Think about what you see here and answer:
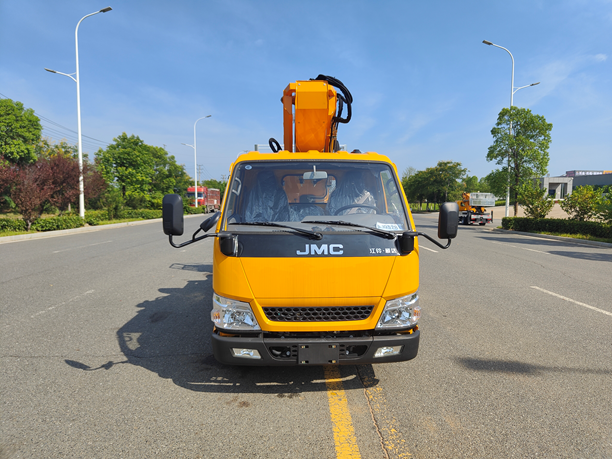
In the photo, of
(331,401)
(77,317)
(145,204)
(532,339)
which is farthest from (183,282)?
(145,204)

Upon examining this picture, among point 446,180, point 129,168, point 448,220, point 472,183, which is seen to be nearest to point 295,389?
point 448,220

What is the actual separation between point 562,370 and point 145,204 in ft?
149

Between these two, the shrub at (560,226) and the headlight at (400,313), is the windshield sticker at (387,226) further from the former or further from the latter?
the shrub at (560,226)

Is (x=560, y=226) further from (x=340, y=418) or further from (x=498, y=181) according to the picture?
(x=340, y=418)

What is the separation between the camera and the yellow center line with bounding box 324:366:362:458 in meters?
2.44

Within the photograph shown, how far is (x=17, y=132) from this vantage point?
42656 mm

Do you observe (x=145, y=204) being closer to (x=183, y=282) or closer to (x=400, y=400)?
(x=183, y=282)

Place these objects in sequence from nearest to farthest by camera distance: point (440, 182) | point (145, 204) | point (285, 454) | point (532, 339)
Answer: point (285, 454) < point (532, 339) < point (145, 204) < point (440, 182)

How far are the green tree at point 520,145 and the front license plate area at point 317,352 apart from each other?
2578 centimetres

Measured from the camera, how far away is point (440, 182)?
63.4 m

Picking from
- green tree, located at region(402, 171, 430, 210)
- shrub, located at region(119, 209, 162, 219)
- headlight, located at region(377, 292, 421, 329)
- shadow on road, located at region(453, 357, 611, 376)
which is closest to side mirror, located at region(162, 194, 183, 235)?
headlight, located at region(377, 292, 421, 329)

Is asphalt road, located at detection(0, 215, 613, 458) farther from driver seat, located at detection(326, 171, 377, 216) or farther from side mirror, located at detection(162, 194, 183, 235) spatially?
driver seat, located at detection(326, 171, 377, 216)

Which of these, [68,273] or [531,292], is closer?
[531,292]

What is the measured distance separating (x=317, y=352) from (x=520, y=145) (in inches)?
1032
